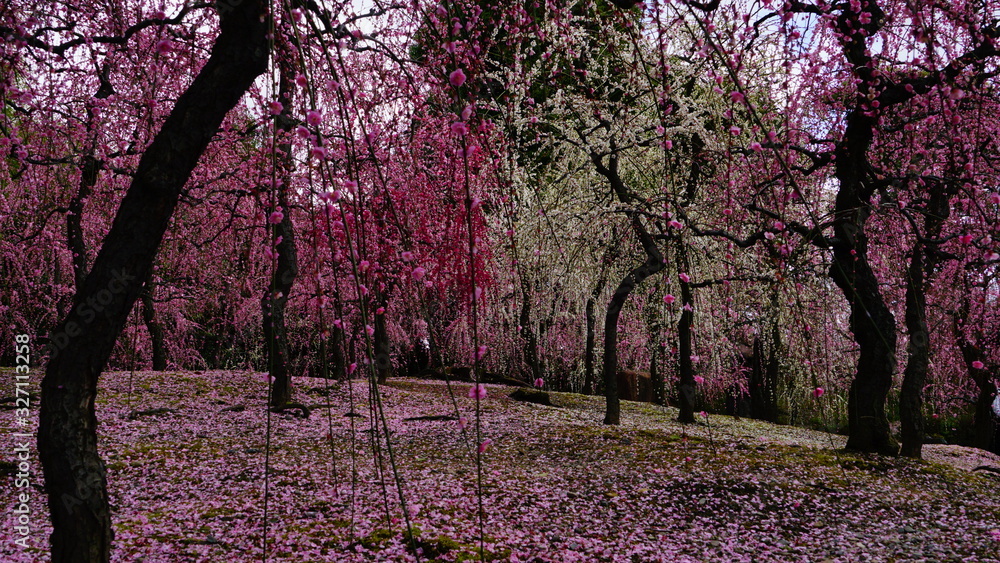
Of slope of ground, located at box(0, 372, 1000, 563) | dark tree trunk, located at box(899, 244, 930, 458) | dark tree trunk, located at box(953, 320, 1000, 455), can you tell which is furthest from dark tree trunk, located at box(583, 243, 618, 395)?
dark tree trunk, located at box(953, 320, 1000, 455)

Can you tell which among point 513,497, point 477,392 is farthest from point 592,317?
point 477,392

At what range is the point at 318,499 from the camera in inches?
183

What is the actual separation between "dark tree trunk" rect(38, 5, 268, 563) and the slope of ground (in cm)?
63

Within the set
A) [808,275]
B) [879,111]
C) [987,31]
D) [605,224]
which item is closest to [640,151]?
[605,224]

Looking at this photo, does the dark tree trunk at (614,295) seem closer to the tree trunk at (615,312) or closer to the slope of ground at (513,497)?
the tree trunk at (615,312)

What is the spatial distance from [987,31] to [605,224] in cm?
504

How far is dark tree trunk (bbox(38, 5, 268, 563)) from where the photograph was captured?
2.27m

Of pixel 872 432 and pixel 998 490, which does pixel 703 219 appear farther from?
pixel 998 490

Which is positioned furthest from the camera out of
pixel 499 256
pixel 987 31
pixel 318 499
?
pixel 499 256

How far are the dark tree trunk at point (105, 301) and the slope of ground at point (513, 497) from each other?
63 centimetres

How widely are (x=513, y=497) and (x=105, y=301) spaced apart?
11.5 feet

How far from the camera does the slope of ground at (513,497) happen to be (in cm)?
385

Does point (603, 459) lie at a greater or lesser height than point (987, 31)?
lesser

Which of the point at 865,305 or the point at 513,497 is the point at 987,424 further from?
the point at 513,497
